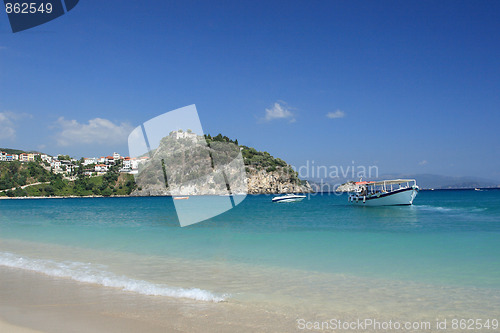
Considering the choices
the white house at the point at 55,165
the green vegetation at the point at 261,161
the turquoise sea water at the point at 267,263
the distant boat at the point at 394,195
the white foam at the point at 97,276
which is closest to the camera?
the white foam at the point at 97,276

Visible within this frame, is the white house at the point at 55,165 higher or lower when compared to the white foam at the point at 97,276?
higher

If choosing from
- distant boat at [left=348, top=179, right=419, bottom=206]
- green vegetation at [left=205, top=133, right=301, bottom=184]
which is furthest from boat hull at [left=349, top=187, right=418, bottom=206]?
green vegetation at [left=205, top=133, right=301, bottom=184]

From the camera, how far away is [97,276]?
9305 mm

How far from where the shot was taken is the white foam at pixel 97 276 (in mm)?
7621

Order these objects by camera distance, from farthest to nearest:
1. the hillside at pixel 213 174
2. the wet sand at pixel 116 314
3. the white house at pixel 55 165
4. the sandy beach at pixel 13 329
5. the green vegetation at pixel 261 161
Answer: the white house at pixel 55 165 < the green vegetation at pixel 261 161 < the hillside at pixel 213 174 < the wet sand at pixel 116 314 < the sandy beach at pixel 13 329

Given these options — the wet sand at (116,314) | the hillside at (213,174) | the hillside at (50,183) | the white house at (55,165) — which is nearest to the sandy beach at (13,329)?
the wet sand at (116,314)

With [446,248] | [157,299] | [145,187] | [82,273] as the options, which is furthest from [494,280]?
[145,187]

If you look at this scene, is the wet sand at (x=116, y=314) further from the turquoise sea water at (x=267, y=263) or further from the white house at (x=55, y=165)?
the white house at (x=55, y=165)

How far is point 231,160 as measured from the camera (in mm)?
134750

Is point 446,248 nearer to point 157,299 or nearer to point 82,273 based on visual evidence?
point 157,299

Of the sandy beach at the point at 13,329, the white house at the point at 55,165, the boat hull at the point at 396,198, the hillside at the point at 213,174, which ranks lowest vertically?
the boat hull at the point at 396,198

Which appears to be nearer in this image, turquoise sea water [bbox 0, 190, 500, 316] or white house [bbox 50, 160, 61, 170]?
turquoise sea water [bbox 0, 190, 500, 316]

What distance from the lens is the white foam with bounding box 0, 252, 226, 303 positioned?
7621mm

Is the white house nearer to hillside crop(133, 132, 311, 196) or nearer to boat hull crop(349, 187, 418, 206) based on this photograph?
hillside crop(133, 132, 311, 196)
